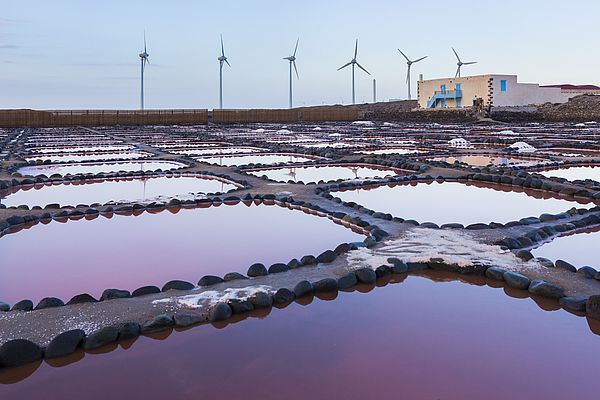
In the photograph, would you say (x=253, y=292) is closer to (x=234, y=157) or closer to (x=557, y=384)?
(x=557, y=384)

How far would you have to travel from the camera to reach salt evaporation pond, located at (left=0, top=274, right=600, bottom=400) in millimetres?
2521

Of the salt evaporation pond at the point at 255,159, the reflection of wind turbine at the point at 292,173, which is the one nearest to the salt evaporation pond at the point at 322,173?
the reflection of wind turbine at the point at 292,173

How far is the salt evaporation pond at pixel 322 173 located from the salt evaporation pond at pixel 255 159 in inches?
51.2

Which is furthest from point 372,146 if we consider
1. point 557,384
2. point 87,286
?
point 557,384

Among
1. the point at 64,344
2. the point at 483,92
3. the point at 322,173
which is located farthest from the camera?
the point at 483,92

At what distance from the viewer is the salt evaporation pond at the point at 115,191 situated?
24.9 feet

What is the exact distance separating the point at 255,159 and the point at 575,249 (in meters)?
8.94

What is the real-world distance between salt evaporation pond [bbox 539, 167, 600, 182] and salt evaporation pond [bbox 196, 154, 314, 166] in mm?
4996

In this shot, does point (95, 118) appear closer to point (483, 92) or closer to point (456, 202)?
point (483, 92)

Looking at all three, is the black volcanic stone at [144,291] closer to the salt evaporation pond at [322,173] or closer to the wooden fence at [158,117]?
the salt evaporation pond at [322,173]

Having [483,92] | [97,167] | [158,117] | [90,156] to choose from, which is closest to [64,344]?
[97,167]

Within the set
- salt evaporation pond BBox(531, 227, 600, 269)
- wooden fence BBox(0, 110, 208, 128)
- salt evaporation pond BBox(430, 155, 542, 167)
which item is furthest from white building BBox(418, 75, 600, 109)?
salt evaporation pond BBox(531, 227, 600, 269)

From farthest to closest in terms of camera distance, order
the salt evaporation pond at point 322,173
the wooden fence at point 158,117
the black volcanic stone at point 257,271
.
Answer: the wooden fence at point 158,117 → the salt evaporation pond at point 322,173 → the black volcanic stone at point 257,271

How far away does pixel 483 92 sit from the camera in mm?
47000
